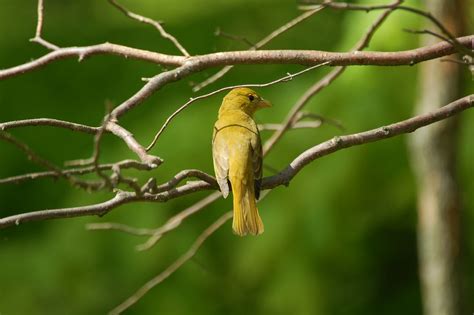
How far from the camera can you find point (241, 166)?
3910mm

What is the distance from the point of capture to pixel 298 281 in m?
5.96

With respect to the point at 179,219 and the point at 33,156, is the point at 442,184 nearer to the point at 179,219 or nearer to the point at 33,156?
the point at 179,219

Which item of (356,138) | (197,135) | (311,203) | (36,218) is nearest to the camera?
(36,218)

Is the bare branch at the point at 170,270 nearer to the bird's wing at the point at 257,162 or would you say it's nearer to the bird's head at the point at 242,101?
the bird's wing at the point at 257,162

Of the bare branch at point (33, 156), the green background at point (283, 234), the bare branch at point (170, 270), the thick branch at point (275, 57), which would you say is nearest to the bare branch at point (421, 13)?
the thick branch at point (275, 57)

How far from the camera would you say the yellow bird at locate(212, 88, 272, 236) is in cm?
375

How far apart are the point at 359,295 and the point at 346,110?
154cm

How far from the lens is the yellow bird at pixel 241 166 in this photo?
375cm

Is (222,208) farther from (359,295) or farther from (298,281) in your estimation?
(359,295)

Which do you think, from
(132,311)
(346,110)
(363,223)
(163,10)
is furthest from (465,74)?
(163,10)

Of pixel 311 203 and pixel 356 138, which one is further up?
pixel 356 138

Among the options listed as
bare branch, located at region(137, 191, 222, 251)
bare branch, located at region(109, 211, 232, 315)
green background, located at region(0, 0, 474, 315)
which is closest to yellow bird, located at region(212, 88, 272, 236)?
bare branch, located at region(137, 191, 222, 251)

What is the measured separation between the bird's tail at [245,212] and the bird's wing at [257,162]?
5 centimetres

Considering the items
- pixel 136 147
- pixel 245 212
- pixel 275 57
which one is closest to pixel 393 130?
pixel 275 57
